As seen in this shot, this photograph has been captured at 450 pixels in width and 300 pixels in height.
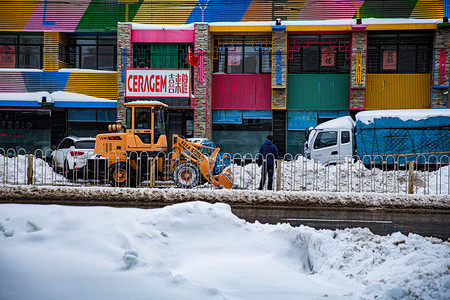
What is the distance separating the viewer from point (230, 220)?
6191 mm

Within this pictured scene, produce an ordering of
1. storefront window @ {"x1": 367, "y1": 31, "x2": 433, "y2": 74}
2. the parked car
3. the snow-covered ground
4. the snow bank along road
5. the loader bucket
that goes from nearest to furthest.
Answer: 1. the snow bank along road
2. the loader bucket
3. the snow-covered ground
4. the parked car
5. storefront window @ {"x1": 367, "y1": 31, "x2": 433, "y2": 74}

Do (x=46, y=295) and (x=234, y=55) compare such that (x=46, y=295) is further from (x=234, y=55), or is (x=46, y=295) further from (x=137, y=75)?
(x=234, y=55)

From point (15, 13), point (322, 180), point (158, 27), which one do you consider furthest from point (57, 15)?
point (322, 180)

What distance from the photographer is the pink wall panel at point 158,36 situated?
78.2 ft

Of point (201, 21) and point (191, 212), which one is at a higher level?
point (201, 21)

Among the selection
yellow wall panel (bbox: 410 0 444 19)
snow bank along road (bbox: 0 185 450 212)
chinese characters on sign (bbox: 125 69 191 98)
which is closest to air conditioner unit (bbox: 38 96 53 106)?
chinese characters on sign (bbox: 125 69 191 98)

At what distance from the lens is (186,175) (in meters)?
14.1

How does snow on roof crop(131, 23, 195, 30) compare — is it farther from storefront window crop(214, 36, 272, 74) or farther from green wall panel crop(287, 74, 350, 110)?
green wall panel crop(287, 74, 350, 110)

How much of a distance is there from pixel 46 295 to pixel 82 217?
201cm

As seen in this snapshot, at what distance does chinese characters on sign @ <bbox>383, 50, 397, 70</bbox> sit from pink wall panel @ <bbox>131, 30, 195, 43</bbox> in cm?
1129

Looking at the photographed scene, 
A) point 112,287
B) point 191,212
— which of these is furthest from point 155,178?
point 112,287

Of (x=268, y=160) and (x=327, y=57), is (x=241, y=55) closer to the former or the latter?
(x=327, y=57)

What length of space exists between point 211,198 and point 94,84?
1545 cm

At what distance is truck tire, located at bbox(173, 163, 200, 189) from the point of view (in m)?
14.0
